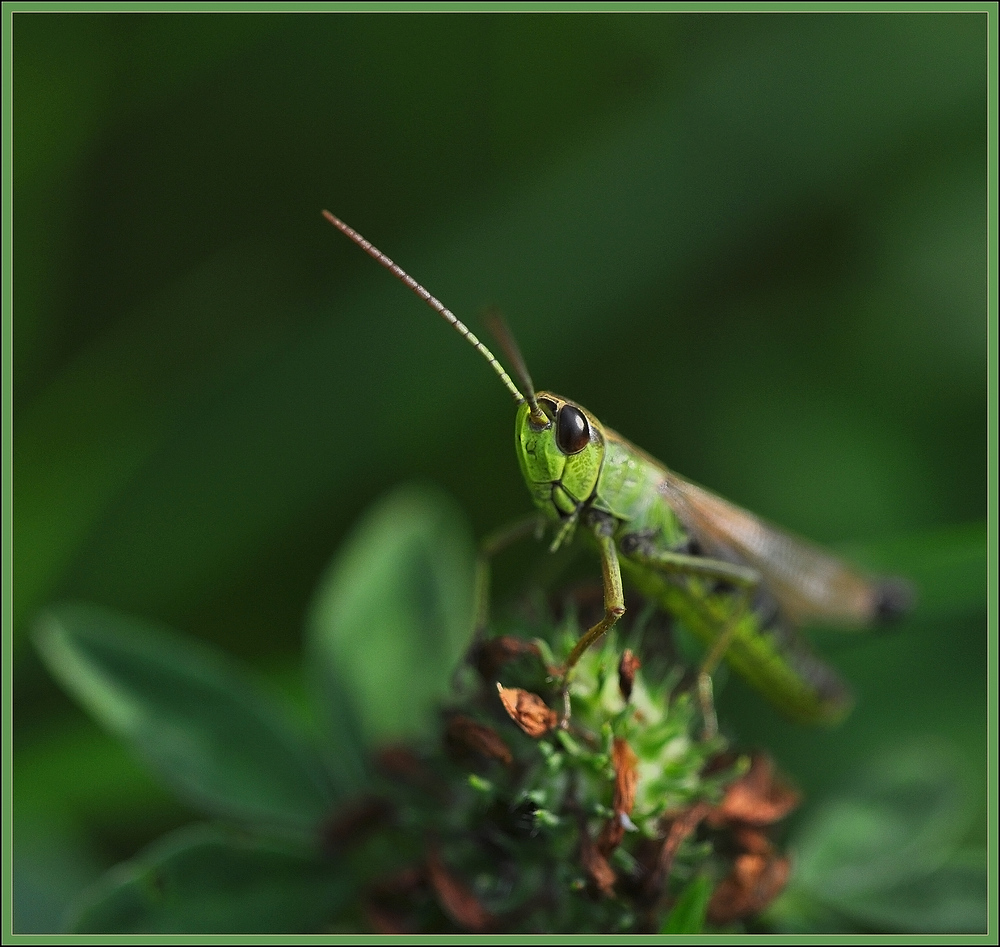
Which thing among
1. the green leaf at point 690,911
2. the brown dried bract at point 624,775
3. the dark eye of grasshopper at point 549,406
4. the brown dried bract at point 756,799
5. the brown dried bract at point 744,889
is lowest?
the brown dried bract at point 744,889

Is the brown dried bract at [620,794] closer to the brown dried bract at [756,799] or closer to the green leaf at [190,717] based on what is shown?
the brown dried bract at [756,799]

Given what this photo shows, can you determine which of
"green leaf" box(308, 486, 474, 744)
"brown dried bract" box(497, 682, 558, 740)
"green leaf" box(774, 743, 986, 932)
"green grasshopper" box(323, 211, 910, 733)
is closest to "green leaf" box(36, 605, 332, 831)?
"green leaf" box(308, 486, 474, 744)

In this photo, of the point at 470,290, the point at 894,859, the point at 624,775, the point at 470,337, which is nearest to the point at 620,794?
the point at 624,775

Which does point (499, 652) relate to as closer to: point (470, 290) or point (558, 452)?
point (558, 452)

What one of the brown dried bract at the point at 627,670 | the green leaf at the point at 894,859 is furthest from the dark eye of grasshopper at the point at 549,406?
the green leaf at the point at 894,859

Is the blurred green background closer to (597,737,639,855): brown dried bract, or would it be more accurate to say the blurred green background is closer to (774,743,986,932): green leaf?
(774,743,986,932): green leaf
